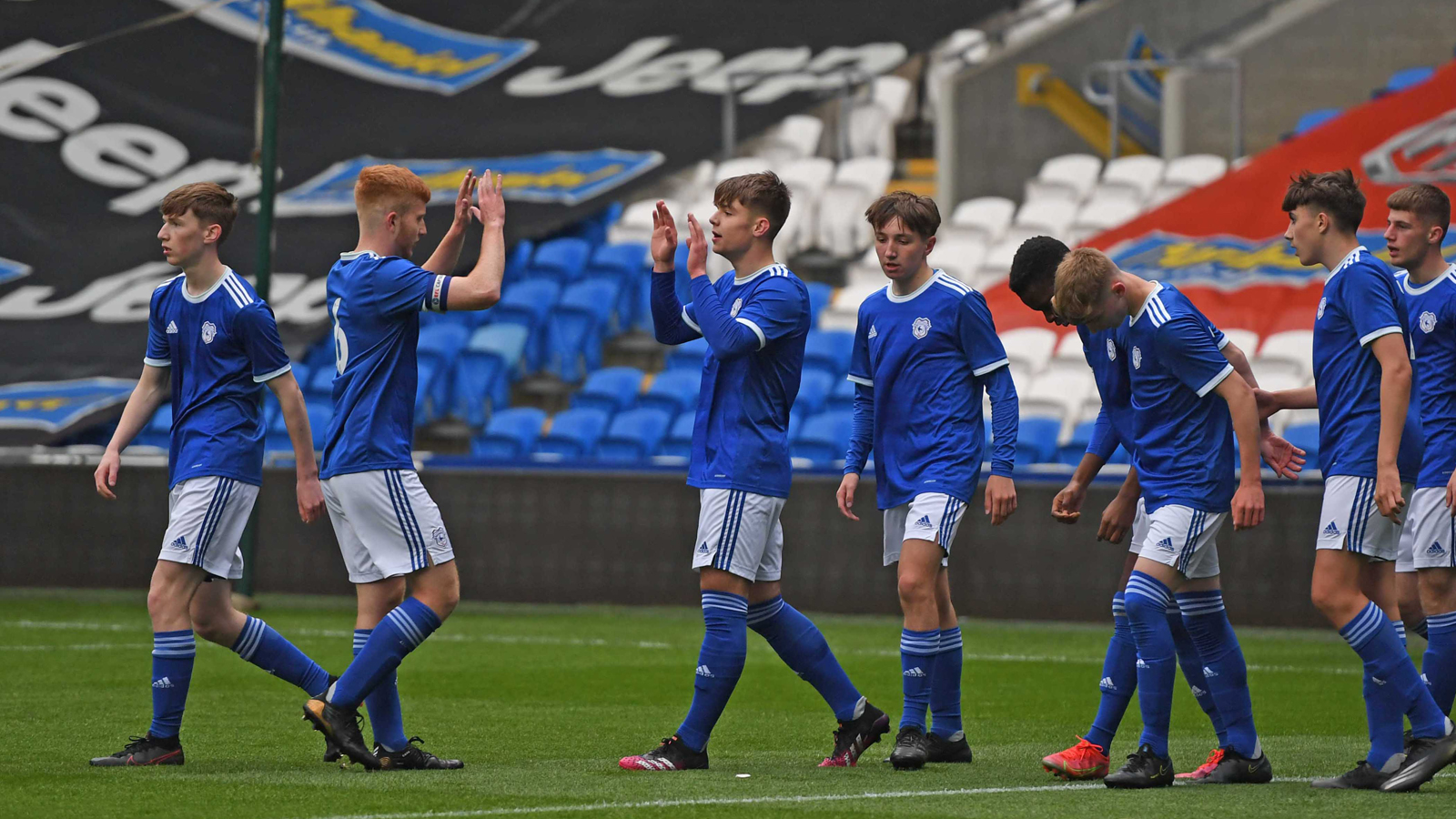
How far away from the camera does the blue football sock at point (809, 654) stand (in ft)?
20.6

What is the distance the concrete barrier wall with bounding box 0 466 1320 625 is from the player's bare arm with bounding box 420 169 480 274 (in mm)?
6646

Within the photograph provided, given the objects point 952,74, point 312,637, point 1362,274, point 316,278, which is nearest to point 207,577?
point 1362,274

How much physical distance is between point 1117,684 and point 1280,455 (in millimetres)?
919

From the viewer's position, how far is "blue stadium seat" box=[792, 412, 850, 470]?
13805mm

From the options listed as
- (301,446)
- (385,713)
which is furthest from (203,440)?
(385,713)

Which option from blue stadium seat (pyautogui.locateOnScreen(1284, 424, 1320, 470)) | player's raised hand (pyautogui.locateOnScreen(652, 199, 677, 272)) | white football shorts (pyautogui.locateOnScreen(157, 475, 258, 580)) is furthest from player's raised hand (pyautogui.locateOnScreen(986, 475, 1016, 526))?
blue stadium seat (pyautogui.locateOnScreen(1284, 424, 1320, 470))

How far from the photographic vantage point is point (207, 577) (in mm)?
6195

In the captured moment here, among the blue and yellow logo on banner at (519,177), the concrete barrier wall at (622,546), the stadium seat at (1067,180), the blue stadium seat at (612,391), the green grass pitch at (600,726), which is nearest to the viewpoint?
the green grass pitch at (600,726)

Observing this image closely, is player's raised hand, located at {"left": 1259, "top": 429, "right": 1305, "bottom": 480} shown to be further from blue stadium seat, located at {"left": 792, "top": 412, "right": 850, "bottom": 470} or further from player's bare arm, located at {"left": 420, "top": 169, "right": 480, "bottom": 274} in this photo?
blue stadium seat, located at {"left": 792, "top": 412, "right": 850, "bottom": 470}

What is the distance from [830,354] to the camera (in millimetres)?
15086

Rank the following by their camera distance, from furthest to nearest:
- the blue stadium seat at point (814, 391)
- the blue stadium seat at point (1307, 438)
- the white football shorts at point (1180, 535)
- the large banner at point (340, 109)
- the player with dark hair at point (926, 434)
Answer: the large banner at point (340, 109), the blue stadium seat at point (814, 391), the blue stadium seat at point (1307, 438), the player with dark hair at point (926, 434), the white football shorts at point (1180, 535)

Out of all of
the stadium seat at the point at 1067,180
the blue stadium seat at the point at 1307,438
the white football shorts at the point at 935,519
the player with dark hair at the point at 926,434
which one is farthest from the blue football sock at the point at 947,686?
the stadium seat at the point at 1067,180

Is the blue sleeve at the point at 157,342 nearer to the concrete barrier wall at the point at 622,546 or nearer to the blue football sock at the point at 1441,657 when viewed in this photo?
the blue football sock at the point at 1441,657

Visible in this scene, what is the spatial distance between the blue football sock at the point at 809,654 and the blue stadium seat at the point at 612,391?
912 centimetres
